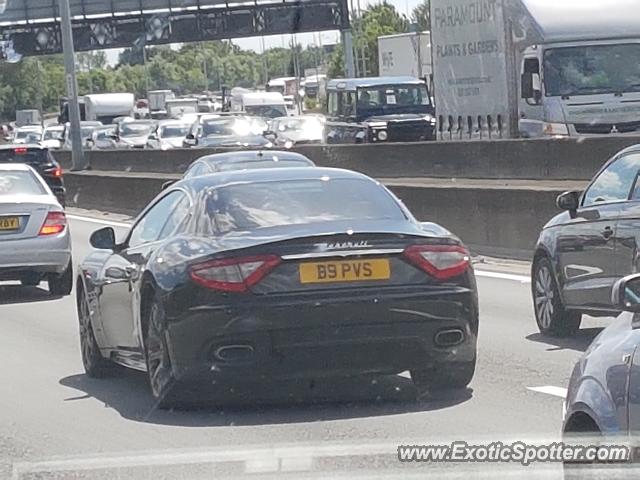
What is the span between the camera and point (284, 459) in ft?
26.6

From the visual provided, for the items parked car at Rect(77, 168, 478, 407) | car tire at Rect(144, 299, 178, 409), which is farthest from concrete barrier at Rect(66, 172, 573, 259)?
car tire at Rect(144, 299, 178, 409)

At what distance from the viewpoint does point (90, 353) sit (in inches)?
454

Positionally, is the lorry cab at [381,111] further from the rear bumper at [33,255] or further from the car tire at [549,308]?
the car tire at [549,308]

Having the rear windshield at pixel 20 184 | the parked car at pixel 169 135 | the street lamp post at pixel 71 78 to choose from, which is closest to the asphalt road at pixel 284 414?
the rear windshield at pixel 20 184

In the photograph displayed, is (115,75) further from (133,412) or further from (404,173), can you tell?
(133,412)

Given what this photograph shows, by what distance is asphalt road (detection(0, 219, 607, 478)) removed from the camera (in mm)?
8578

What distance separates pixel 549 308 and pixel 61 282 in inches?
288

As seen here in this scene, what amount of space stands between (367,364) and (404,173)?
2348cm

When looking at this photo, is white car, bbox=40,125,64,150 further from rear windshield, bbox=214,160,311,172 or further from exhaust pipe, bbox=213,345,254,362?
exhaust pipe, bbox=213,345,254,362

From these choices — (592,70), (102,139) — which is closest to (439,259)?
(592,70)

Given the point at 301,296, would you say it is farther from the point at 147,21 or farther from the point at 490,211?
the point at 147,21

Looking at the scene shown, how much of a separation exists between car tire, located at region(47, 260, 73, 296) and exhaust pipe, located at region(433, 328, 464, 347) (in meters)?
9.53

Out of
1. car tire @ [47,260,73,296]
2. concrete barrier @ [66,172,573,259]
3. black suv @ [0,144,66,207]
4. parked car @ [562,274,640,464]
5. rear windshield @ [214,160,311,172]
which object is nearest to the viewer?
parked car @ [562,274,640,464]

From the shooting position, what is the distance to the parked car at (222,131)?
38625 mm
